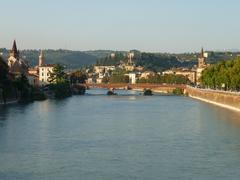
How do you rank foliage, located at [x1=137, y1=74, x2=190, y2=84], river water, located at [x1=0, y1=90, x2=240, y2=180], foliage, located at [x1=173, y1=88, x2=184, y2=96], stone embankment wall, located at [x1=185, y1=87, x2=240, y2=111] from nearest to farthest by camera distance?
river water, located at [x1=0, y1=90, x2=240, y2=180], stone embankment wall, located at [x1=185, y1=87, x2=240, y2=111], foliage, located at [x1=173, y1=88, x2=184, y2=96], foliage, located at [x1=137, y1=74, x2=190, y2=84]

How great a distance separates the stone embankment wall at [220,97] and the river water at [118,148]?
14.7 meters

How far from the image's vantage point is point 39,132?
38000mm

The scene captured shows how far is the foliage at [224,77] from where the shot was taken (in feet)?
232

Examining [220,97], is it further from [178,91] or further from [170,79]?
[170,79]

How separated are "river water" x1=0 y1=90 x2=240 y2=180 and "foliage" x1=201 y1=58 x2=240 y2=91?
23440 mm

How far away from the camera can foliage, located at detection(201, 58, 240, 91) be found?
70750 millimetres

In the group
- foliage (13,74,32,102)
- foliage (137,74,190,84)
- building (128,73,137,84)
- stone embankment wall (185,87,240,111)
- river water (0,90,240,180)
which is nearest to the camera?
river water (0,90,240,180)

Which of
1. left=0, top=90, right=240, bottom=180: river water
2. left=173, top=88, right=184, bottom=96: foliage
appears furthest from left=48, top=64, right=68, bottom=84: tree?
left=0, top=90, right=240, bottom=180: river water

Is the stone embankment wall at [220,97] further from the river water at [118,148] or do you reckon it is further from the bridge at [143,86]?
the bridge at [143,86]

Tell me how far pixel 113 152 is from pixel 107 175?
194 inches

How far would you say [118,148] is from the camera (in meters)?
31.2

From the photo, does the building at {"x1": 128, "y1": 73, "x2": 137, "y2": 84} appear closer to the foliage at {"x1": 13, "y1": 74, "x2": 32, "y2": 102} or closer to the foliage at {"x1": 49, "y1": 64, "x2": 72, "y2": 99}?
the foliage at {"x1": 49, "y1": 64, "x2": 72, "y2": 99}

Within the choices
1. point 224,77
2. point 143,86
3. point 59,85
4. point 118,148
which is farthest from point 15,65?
point 118,148

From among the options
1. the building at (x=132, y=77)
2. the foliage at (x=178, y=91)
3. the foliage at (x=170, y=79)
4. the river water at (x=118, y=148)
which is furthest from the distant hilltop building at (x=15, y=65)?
the building at (x=132, y=77)
